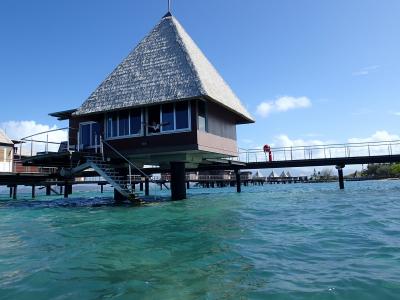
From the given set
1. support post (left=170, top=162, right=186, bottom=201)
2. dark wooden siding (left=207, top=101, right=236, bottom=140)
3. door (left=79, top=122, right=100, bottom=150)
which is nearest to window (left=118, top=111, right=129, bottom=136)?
door (left=79, top=122, right=100, bottom=150)

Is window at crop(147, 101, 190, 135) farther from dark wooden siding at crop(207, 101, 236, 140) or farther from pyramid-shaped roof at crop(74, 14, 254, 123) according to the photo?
dark wooden siding at crop(207, 101, 236, 140)

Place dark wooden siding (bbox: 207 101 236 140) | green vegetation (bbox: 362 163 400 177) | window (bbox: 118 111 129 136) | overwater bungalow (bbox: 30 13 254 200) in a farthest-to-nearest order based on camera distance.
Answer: green vegetation (bbox: 362 163 400 177), window (bbox: 118 111 129 136), dark wooden siding (bbox: 207 101 236 140), overwater bungalow (bbox: 30 13 254 200)

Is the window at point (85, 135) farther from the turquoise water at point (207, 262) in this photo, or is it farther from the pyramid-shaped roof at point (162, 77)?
the turquoise water at point (207, 262)

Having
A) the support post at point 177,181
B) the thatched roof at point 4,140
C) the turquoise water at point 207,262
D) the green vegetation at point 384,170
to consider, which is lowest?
the turquoise water at point 207,262

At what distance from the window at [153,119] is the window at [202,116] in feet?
7.25

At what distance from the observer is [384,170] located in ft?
328

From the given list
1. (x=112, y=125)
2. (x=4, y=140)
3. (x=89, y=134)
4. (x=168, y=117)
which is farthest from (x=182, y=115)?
(x=4, y=140)

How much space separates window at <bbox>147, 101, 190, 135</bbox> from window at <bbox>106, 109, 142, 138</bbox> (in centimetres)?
77

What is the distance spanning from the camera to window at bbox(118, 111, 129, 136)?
20.7 m

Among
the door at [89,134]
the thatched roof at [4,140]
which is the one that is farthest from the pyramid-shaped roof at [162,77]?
the thatched roof at [4,140]

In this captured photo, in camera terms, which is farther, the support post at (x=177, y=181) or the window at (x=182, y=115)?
the support post at (x=177, y=181)

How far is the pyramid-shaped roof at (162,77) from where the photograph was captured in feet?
61.6

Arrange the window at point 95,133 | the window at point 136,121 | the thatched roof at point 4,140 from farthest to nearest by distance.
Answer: the thatched roof at point 4,140
the window at point 95,133
the window at point 136,121

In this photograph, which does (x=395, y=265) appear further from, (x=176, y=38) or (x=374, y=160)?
(x=374, y=160)
